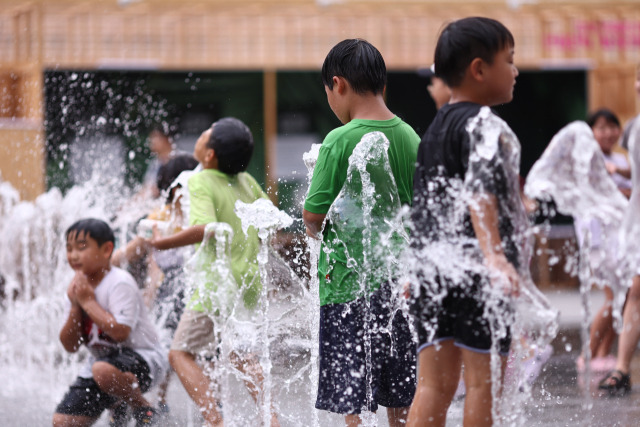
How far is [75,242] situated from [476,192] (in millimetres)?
2092

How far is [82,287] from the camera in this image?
393 centimetres

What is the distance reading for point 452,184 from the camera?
263 centimetres

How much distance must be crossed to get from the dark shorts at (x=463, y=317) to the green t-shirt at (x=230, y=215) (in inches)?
51.5

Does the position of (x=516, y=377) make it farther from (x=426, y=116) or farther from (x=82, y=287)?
(x=426, y=116)

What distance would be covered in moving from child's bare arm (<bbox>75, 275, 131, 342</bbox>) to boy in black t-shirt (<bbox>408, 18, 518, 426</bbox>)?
5.41 feet

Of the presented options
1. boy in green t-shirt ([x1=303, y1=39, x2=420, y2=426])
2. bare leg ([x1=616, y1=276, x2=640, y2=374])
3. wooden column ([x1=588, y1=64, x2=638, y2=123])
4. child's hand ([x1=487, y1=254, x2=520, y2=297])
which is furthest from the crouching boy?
wooden column ([x1=588, y1=64, x2=638, y2=123])

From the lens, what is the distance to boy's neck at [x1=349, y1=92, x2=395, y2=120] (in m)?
3.17

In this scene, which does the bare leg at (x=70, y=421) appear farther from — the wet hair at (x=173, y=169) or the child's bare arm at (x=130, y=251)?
the wet hair at (x=173, y=169)

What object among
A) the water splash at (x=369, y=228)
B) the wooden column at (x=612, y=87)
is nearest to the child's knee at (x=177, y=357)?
the water splash at (x=369, y=228)

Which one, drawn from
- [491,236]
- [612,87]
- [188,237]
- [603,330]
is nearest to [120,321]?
[188,237]

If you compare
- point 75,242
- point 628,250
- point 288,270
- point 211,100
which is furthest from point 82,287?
point 211,100

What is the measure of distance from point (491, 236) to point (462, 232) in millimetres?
125

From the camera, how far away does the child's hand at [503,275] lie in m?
2.48

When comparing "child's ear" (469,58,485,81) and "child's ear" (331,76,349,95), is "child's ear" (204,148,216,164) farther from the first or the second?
"child's ear" (469,58,485,81)
